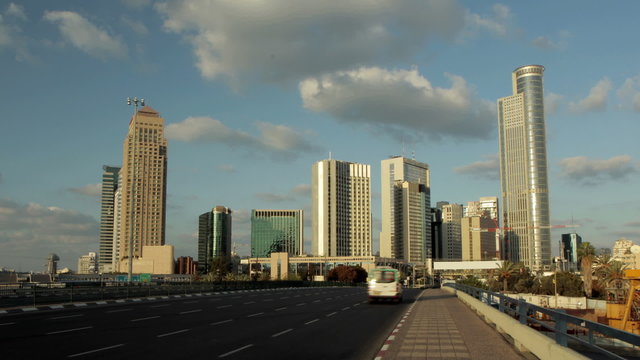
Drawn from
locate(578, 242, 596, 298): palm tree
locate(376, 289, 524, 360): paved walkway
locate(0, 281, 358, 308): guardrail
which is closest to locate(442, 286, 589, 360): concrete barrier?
locate(376, 289, 524, 360): paved walkway

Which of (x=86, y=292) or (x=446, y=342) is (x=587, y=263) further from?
(x=446, y=342)

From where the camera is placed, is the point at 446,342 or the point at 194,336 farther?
the point at 194,336

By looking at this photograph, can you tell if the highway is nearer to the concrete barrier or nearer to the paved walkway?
the paved walkway

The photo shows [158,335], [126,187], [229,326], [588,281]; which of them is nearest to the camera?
[158,335]

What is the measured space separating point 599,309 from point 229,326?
68903 millimetres

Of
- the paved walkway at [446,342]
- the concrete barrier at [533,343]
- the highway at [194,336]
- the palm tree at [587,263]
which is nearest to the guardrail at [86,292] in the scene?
the highway at [194,336]

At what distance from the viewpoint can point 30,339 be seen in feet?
54.5

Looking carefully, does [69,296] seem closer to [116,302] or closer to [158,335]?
[116,302]

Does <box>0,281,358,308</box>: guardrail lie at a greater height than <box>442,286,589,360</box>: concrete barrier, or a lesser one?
lesser

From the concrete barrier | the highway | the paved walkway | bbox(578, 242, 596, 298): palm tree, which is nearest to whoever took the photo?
the concrete barrier

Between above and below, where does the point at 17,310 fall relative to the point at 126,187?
below

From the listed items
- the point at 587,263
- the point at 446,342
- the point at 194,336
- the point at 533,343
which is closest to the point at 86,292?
the point at 194,336

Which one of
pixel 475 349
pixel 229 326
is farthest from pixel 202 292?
pixel 475 349

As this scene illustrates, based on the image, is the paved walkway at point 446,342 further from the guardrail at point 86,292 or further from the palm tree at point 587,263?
the palm tree at point 587,263
